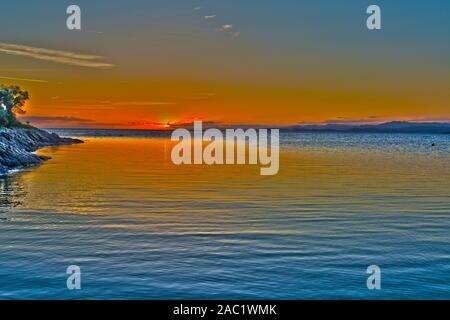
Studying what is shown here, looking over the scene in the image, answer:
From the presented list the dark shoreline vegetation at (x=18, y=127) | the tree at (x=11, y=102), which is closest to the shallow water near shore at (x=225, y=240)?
the dark shoreline vegetation at (x=18, y=127)

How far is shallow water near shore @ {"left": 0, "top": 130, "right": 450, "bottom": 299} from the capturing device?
16.0 m

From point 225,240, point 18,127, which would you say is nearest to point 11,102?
point 18,127

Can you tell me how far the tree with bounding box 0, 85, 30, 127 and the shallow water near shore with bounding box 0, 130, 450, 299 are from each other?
277ft

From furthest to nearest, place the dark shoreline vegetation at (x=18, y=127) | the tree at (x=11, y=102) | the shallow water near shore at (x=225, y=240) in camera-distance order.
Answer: the tree at (x=11, y=102) < the dark shoreline vegetation at (x=18, y=127) < the shallow water near shore at (x=225, y=240)

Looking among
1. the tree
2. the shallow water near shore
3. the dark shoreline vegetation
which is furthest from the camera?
the tree

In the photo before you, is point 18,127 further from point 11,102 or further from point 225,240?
point 225,240

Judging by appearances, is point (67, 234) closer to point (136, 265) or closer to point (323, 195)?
point (136, 265)

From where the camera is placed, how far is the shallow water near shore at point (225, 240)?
52.4 ft

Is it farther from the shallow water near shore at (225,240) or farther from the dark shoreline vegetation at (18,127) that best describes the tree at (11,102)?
the shallow water near shore at (225,240)

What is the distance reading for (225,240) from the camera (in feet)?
71.6

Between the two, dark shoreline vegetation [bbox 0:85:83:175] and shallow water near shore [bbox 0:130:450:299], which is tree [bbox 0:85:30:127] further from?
shallow water near shore [bbox 0:130:450:299]

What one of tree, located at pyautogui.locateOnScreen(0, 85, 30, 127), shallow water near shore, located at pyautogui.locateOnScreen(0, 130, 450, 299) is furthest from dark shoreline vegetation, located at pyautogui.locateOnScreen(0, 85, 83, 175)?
shallow water near shore, located at pyautogui.locateOnScreen(0, 130, 450, 299)

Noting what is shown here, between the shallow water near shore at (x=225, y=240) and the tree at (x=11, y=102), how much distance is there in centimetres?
8429
